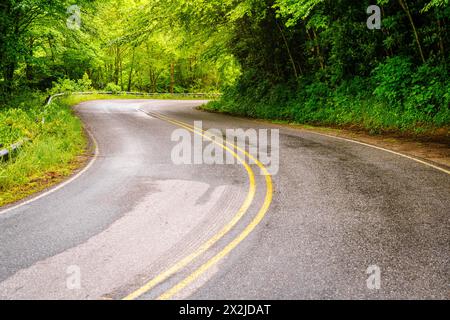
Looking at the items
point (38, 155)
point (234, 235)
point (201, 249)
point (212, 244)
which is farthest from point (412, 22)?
point (38, 155)

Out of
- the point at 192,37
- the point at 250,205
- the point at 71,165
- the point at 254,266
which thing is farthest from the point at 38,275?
the point at 192,37

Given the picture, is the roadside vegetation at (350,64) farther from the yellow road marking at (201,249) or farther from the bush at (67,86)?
the bush at (67,86)

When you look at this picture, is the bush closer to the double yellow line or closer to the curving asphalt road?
the curving asphalt road

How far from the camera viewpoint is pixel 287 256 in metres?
5.27

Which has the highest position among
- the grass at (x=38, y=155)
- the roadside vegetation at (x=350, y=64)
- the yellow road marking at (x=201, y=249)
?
the roadside vegetation at (x=350, y=64)

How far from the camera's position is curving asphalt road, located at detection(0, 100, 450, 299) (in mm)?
4594

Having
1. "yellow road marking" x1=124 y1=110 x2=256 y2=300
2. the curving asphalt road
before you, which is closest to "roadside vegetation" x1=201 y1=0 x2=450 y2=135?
the curving asphalt road

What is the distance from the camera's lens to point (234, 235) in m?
6.02

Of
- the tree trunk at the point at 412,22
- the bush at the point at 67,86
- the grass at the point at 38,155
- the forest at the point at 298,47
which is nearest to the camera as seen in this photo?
the grass at the point at 38,155

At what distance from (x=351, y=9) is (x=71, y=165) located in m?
15.0

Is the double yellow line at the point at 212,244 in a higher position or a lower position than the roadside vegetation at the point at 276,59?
lower

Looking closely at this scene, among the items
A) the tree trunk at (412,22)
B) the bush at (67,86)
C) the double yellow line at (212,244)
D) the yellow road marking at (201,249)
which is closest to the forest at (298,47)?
the tree trunk at (412,22)

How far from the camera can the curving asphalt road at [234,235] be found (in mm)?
4594

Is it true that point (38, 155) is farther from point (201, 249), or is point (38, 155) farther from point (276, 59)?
point (276, 59)
